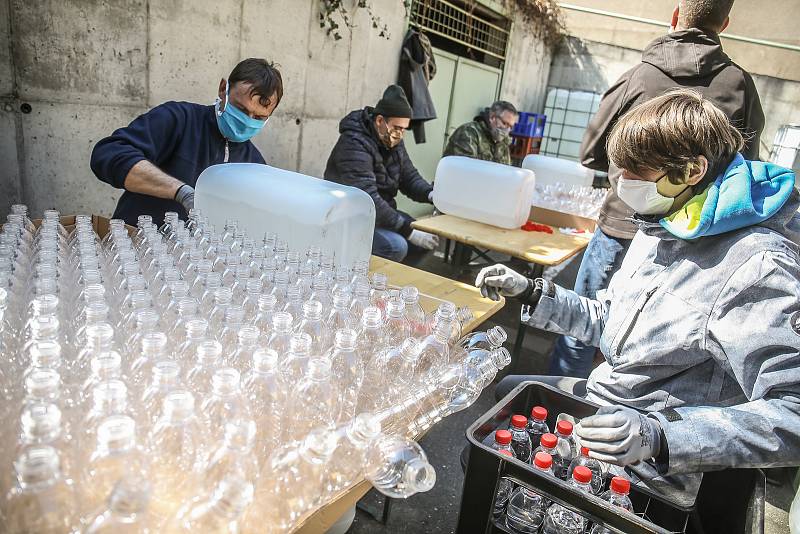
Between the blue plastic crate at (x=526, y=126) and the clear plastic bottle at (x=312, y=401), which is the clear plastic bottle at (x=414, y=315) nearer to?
the clear plastic bottle at (x=312, y=401)

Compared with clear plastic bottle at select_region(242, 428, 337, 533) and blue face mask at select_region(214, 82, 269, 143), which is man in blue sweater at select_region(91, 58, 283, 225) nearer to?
blue face mask at select_region(214, 82, 269, 143)

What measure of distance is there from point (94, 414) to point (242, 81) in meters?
2.14

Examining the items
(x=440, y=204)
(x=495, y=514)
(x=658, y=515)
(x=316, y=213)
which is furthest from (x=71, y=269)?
(x=440, y=204)

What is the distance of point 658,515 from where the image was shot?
1381mm

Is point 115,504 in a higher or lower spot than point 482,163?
lower

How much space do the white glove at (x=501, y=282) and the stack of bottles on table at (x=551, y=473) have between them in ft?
1.91

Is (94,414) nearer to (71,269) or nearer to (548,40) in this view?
(71,269)

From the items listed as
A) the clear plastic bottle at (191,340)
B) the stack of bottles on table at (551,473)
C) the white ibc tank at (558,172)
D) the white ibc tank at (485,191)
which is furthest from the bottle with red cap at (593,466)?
the white ibc tank at (558,172)

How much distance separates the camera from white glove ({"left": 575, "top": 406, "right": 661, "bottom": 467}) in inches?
47.9

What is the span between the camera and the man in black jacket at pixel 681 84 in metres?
2.52

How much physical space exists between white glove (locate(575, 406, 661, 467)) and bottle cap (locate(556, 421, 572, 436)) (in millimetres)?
109

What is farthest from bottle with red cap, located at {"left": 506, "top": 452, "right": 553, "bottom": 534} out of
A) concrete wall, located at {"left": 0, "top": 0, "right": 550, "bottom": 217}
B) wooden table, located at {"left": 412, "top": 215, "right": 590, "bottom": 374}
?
concrete wall, located at {"left": 0, "top": 0, "right": 550, "bottom": 217}

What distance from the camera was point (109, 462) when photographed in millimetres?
744

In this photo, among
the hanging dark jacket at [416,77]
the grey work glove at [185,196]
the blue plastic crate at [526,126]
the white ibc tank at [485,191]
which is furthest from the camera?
the blue plastic crate at [526,126]
